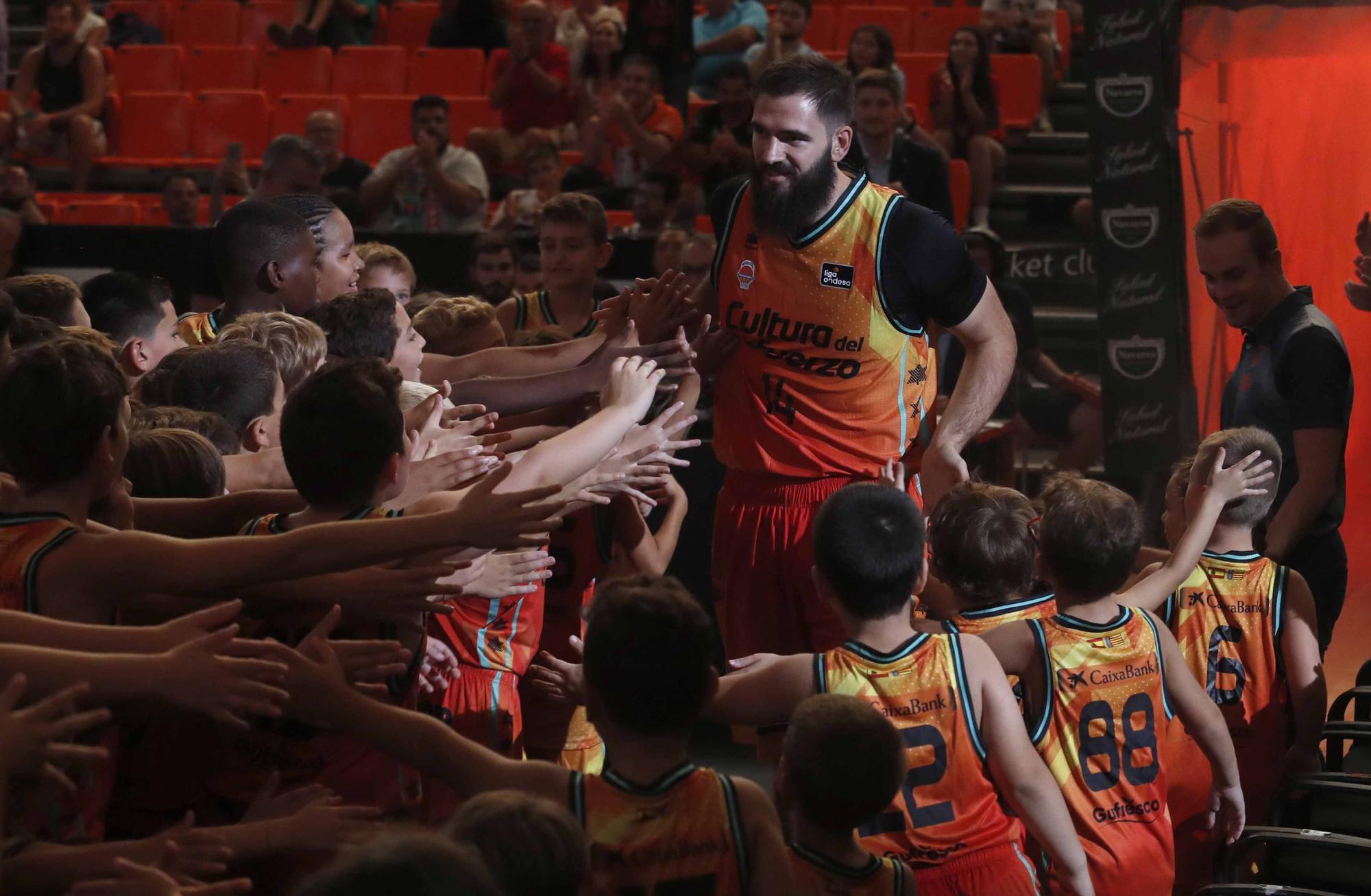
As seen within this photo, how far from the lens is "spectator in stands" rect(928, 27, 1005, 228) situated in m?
10.4

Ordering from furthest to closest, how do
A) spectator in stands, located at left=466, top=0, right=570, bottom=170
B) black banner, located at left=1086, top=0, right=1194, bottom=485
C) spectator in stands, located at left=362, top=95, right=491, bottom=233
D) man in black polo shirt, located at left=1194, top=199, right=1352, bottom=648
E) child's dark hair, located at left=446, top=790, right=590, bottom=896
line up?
spectator in stands, located at left=466, top=0, right=570, bottom=170
spectator in stands, located at left=362, top=95, right=491, bottom=233
black banner, located at left=1086, top=0, right=1194, bottom=485
man in black polo shirt, located at left=1194, top=199, right=1352, bottom=648
child's dark hair, located at left=446, top=790, right=590, bottom=896

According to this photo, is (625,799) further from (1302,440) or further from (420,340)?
(1302,440)

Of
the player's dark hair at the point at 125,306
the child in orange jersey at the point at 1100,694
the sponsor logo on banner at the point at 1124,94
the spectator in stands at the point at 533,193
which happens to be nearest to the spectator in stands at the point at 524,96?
Answer: the spectator in stands at the point at 533,193

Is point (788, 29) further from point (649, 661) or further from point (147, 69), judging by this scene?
point (649, 661)

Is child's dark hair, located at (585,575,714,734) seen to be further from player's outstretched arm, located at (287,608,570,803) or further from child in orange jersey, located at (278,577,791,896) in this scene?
player's outstretched arm, located at (287,608,570,803)

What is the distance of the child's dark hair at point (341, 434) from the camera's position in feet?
9.79

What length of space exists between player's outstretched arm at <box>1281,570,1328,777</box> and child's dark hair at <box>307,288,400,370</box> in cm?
253

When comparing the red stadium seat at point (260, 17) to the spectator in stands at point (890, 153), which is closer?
→ the spectator in stands at point (890, 153)

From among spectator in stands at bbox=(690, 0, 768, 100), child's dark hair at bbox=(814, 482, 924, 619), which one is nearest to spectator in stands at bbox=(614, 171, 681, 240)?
spectator in stands at bbox=(690, 0, 768, 100)

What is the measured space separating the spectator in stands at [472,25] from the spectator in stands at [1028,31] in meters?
3.87

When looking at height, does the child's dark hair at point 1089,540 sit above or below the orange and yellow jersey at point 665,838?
above

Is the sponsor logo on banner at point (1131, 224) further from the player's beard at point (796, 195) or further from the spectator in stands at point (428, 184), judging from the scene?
the spectator in stands at point (428, 184)

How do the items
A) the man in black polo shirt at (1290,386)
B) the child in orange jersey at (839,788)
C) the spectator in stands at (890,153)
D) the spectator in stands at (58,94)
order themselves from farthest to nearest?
the spectator in stands at (58,94) → the spectator in stands at (890,153) → the man in black polo shirt at (1290,386) → the child in orange jersey at (839,788)

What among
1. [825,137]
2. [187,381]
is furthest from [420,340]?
[825,137]
